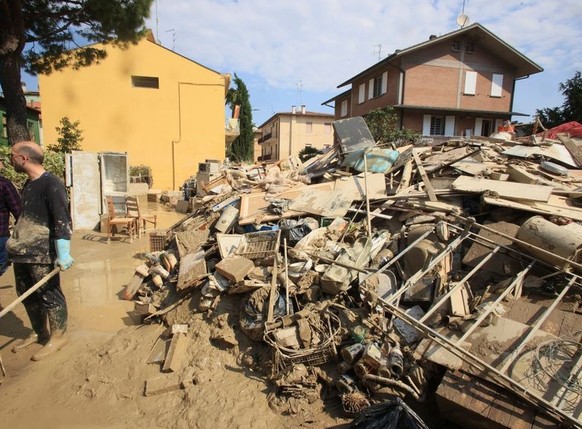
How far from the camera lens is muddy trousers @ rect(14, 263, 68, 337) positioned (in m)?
A: 3.72

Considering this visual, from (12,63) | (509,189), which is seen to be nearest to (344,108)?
(12,63)

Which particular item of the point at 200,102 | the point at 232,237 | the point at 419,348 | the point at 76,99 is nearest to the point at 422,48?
the point at 200,102

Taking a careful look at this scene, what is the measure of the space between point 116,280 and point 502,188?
6021 mm

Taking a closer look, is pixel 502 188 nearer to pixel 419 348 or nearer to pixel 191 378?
pixel 419 348

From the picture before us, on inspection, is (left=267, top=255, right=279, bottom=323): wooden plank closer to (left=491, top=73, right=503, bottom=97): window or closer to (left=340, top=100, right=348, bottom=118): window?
(left=491, top=73, right=503, bottom=97): window

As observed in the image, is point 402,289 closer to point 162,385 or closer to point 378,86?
point 162,385

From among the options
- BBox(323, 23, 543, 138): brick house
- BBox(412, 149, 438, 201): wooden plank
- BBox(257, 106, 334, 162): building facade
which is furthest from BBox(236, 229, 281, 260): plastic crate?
BBox(257, 106, 334, 162): building facade

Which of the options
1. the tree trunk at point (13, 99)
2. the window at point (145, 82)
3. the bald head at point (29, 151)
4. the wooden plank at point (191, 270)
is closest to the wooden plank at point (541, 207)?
the wooden plank at point (191, 270)

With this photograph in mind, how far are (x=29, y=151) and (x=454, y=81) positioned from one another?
24.1 m

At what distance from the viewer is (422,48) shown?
21500mm

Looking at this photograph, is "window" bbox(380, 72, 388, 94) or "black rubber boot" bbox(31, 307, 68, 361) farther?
"window" bbox(380, 72, 388, 94)

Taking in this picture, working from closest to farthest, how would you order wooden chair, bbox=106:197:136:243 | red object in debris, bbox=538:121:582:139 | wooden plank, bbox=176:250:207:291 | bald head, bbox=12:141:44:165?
bald head, bbox=12:141:44:165 → wooden plank, bbox=176:250:207:291 → wooden chair, bbox=106:197:136:243 → red object in debris, bbox=538:121:582:139

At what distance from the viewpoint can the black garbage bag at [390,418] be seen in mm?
2270

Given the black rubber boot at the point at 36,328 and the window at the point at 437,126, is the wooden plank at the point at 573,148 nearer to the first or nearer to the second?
the black rubber boot at the point at 36,328
